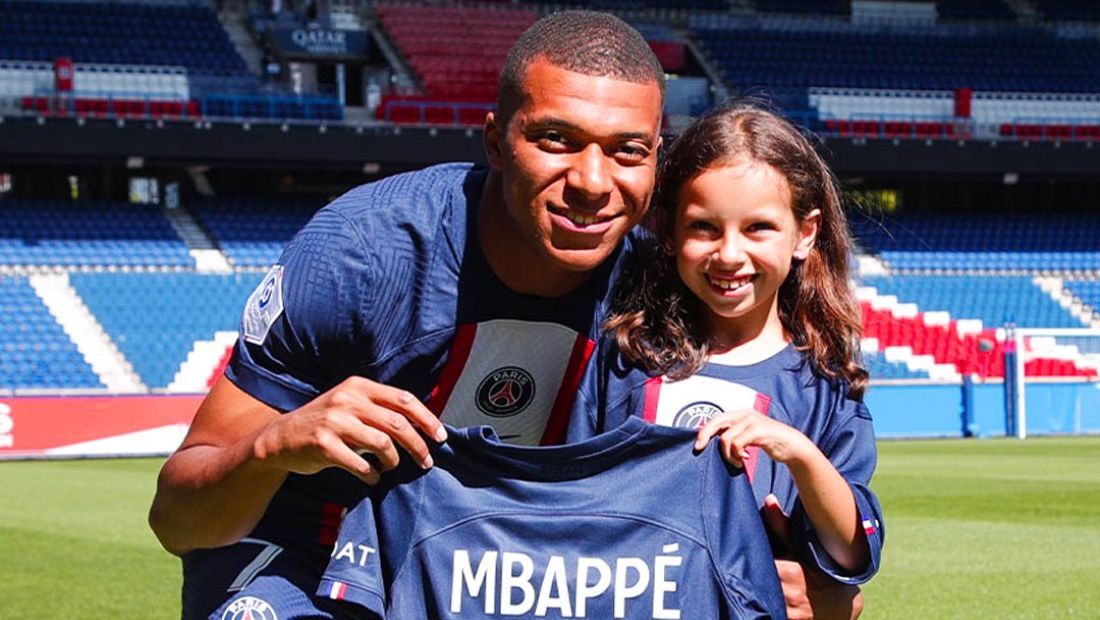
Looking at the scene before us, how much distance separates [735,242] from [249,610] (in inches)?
48.8

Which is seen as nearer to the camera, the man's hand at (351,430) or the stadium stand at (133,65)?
the man's hand at (351,430)

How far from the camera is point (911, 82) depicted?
34.2 m

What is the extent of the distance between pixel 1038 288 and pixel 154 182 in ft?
59.4

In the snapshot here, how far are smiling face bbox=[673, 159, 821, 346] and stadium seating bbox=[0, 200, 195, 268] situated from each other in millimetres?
25160

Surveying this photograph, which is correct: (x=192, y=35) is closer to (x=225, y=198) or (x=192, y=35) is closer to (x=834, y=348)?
(x=225, y=198)

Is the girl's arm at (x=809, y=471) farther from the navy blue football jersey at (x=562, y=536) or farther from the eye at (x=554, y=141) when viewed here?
the eye at (x=554, y=141)

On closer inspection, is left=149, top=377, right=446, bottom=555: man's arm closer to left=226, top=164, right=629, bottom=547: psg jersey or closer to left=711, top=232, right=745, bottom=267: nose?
left=226, top=164, right=629, bottom=547: psg jersey

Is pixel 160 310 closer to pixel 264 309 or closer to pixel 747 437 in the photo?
pixel 264 309

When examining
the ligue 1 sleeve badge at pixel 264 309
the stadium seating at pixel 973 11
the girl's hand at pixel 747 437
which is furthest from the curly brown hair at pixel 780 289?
the stadium seating at pixel 973 11

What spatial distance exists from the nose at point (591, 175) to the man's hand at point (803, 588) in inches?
27.0

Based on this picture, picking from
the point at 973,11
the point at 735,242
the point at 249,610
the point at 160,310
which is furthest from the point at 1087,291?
the point at 249,610

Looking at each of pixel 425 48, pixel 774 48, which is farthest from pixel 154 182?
pixel 774 48

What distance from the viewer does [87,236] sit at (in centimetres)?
2808

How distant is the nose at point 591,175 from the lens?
2883mm
